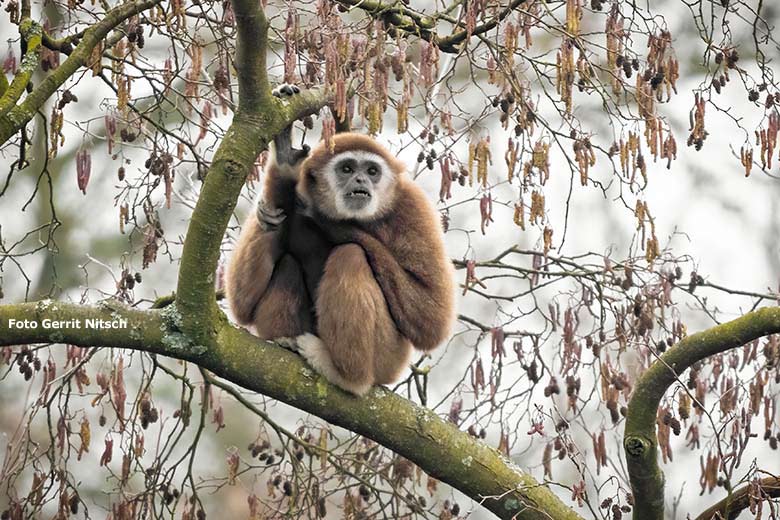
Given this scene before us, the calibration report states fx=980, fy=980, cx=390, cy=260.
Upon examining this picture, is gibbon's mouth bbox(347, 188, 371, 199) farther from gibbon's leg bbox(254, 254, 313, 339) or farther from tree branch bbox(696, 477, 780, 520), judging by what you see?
tree branch bbox(696, 477, 780, 520)

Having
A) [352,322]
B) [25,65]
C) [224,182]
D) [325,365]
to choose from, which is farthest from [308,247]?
[25,65]

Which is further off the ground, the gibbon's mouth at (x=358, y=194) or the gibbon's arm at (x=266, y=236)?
the gibbon's mouth at (x=358, y=194)

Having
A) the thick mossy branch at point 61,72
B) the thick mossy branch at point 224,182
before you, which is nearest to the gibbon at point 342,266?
the thick mossy branch at point 224,182

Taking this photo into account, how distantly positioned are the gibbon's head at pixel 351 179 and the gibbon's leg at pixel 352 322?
49 cm

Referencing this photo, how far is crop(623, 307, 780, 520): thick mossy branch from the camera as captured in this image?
499 cm

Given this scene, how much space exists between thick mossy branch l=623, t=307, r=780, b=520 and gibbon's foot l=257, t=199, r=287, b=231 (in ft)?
8.52

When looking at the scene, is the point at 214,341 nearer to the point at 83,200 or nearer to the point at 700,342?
the point at 700,342

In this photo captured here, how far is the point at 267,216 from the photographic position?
6496mm

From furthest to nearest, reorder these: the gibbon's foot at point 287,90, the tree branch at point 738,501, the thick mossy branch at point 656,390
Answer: the gibbon's foot at point 287,90 → the tree branch at point 738,501 → the thick mossy branch at point 656,390

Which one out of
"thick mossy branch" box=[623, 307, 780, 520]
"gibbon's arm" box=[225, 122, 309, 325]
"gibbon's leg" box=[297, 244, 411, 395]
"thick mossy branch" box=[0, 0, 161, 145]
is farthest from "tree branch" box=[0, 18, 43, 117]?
"thick mossy branch" box=[623, 307, 780, 520]

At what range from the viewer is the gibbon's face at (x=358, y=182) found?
686 cm

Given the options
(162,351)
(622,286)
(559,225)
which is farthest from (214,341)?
(559,225)

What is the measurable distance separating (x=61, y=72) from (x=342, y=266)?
2053 mm

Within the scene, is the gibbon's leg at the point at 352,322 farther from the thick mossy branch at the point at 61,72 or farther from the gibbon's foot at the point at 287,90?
the thick mossy branch at the point at 61,72
